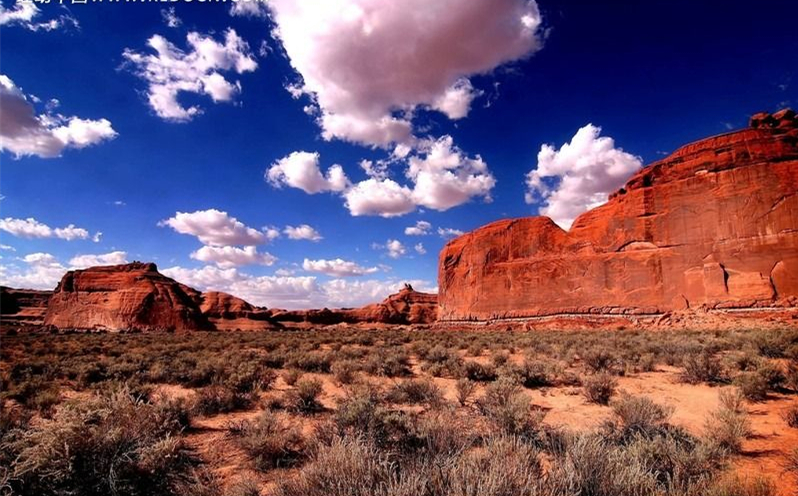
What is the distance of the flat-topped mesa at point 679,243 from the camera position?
98.4 feet

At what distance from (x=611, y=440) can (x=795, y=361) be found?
31.2 ft

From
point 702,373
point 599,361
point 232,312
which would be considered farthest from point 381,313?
point 702,373

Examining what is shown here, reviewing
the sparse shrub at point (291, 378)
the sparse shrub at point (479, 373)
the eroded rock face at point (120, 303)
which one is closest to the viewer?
the sparse shrub at point (291, 378)

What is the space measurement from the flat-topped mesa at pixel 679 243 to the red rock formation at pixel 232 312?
43.2 m

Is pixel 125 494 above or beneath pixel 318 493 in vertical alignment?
beneath

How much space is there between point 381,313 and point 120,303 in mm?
46595

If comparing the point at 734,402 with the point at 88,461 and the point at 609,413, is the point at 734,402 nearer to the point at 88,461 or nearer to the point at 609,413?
Result: the point at 609,413

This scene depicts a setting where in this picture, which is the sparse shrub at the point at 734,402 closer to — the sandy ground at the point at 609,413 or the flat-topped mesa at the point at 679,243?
the sandy ground at the point at 609,413

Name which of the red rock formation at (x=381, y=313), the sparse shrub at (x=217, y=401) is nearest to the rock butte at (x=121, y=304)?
the red rock formation at (x=381, y=313)

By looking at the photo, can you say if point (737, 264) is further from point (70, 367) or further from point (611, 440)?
point (70, 367)

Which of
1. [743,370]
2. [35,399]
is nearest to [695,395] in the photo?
[743,370]

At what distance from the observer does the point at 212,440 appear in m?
5.21

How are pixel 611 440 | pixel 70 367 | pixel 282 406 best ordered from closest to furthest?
pixel 611 440 < pixel 282 406 < pixel 70 367

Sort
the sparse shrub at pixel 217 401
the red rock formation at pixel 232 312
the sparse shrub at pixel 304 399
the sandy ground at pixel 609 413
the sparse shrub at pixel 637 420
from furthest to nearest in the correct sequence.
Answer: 1. the red rock formation at pixel 232 312
2. the sparse shrub at pixel 304 399
3. the sparse shrub at pixel 217 401
4. the sparse shrub at pixel 637 420
5. the sandy ground at pixel 609 413
